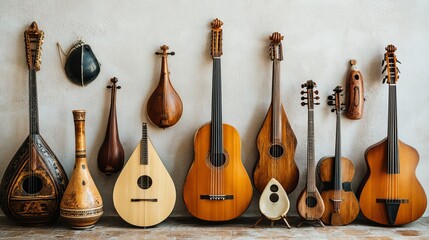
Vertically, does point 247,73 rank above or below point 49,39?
below

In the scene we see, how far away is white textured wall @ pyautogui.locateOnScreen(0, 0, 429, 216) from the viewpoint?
3713 millimetres

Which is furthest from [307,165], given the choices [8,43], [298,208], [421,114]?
[8,43]

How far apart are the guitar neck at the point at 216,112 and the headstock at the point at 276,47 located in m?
0.41

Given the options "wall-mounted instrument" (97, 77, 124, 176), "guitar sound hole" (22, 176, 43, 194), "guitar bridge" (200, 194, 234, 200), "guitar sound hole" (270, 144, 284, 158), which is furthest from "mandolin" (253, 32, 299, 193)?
"guitar sound hole" (22, 176, 43, 194)

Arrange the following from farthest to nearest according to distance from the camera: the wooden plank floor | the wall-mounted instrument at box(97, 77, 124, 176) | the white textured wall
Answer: the white textured wall
the wall-mounted instrument at box(97, 77, 124, 176)
the wooden plank floor

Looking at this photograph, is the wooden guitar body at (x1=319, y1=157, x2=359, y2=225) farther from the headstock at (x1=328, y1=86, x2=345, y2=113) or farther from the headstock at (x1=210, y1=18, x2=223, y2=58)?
the headstock at (x1=210, y1=18, x2=223, y2=58)

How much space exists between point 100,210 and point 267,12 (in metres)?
1.93

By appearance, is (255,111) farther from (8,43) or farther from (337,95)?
(8,43)

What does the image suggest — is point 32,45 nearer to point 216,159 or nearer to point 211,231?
point 216,159

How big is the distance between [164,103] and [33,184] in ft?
3.56

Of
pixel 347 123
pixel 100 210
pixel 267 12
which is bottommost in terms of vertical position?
pixel 100 210

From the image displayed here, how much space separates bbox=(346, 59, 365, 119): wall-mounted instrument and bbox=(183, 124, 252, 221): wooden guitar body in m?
0.93

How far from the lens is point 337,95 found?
3.61m

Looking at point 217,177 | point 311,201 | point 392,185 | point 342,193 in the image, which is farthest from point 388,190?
point 217,177
